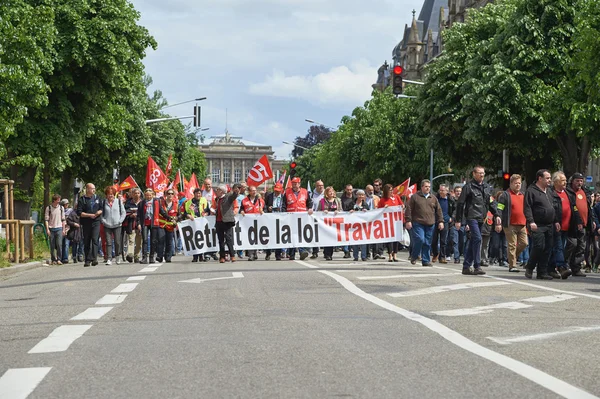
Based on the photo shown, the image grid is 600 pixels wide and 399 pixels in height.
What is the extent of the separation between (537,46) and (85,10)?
16686 millimetres

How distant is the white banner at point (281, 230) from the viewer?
25.7m

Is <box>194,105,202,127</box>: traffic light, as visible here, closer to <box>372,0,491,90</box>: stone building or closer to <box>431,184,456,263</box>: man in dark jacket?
<box>431,184,456,263</box>: man in dark jacket

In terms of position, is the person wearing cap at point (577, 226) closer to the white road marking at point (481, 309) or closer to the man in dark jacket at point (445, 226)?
the man in dark jacket at point (445, 226)

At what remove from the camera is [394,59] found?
14912cm

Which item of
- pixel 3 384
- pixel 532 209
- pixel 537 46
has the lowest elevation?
pixel 3 384

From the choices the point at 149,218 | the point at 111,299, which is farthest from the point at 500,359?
the point at 149,218

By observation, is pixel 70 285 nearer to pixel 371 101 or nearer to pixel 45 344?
pixel 45 344

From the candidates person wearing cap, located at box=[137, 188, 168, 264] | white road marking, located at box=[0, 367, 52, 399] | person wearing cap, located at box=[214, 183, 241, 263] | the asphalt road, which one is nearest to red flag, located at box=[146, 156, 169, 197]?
person wearing cap, located at box=[137, 188, 168, 264]

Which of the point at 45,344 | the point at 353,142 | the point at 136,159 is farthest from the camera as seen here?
the point at 353,142

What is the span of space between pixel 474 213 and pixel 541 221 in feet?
4.41

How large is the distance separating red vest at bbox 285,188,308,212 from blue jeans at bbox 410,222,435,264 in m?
4.79

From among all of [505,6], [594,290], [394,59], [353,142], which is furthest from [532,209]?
[394,59]

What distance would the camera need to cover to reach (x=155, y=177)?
38.2 metres

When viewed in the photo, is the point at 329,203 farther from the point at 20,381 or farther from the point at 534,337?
the point at 20,381
